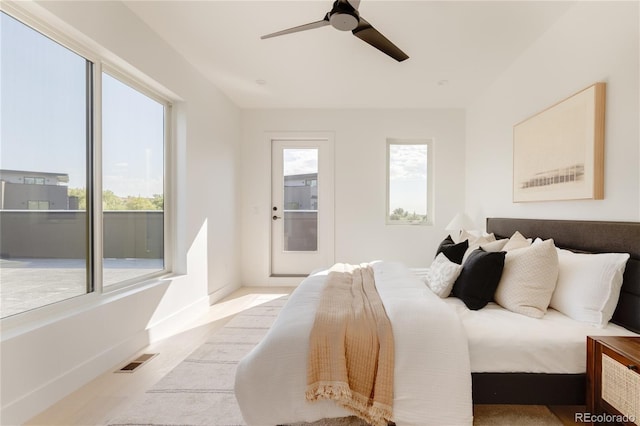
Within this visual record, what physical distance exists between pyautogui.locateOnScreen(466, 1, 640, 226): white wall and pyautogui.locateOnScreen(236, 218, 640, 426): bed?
0.33m

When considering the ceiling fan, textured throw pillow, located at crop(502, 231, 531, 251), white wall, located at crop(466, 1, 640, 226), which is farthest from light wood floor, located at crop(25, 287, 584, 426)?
the ceiling fan

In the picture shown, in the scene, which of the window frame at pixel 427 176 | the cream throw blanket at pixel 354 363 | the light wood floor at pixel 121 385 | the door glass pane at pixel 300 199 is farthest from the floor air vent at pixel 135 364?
the window frame at pixel 427 176

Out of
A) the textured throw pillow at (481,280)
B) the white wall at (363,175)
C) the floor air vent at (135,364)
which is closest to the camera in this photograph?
the textured throw pillow at (481,280)

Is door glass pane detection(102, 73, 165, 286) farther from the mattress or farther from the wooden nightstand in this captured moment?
the wooden nightstand

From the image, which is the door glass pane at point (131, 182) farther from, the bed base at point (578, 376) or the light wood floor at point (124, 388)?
the bed base at point (578, 376)

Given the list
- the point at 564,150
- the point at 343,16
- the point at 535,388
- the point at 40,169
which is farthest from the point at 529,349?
the point at 40,169

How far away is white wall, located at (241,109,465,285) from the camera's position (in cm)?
433

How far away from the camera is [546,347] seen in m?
1.47

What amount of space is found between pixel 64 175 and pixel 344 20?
6.68ft

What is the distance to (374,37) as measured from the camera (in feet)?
6.95

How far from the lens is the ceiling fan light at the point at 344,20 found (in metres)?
1.81

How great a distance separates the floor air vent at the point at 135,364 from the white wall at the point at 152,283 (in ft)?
0.26

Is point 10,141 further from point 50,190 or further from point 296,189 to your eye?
point 296,189

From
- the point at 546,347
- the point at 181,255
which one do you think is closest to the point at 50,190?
the point at 181,255
